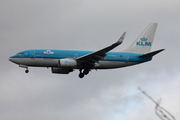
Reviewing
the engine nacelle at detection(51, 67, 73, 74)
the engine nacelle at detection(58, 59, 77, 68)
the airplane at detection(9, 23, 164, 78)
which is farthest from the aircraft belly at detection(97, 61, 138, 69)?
the engine nacelle at detection(51, 67, 73, 74)

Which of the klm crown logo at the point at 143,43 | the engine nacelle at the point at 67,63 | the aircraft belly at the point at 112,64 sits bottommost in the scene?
the aircraft belly at the point at 112,64

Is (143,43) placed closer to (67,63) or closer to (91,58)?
(91,58)

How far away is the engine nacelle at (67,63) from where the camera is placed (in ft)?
132

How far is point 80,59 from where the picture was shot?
4112 centimetres

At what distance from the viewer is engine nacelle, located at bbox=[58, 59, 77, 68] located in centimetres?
4019

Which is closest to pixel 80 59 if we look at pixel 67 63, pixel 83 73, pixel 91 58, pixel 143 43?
pixel 91 58

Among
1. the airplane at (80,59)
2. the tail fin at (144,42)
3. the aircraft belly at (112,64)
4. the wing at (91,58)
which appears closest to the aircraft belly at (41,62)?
the airplane at (80,59)

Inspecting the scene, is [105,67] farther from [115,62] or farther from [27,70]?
[27,70]

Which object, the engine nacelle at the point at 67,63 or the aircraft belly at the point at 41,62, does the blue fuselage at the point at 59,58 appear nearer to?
the aircraft belly at the point at 41,62

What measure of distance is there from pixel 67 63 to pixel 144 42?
16754 millimetres

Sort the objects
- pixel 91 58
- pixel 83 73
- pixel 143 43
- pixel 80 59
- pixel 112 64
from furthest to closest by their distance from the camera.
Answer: pixel 143 43 → pixel 83 73 → pixel 112 64 → pixel 91 58 → pixel 80 59

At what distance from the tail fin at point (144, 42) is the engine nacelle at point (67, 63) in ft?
34.4

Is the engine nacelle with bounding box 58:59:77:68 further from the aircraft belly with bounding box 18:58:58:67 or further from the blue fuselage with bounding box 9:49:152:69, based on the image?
the aircraft belly with bounding box 18:58:58:67

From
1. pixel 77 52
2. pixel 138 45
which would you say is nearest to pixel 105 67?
pixel 77 52
